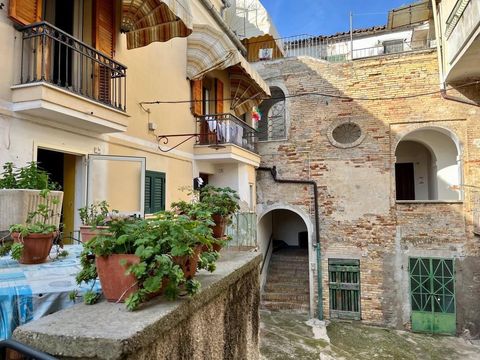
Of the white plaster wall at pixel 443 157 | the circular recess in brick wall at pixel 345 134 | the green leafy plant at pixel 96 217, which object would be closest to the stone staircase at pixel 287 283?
the circular recess in brick wall at pixel 345 134

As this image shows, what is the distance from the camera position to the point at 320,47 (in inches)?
716

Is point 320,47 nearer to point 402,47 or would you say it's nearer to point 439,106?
point 402,47

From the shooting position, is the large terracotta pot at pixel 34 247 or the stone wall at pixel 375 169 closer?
the large terracotta pot at pixel 34 247

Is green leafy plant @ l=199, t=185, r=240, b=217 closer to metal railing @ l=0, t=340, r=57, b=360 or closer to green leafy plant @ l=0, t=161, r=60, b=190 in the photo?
green leafy plant @ l=0, t=161, r=60, b=190

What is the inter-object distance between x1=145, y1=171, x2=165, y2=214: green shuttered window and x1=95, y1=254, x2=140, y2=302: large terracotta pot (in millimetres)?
5879

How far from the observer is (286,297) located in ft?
43.7

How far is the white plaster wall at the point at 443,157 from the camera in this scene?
13.1 metres

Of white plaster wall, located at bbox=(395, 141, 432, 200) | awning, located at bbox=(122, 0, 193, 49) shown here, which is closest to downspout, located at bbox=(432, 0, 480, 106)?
white plaster wall, located at bbox=(395, 141, 432, 200)

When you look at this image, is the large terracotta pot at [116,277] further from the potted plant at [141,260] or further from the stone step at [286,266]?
the stone step at [286,266]

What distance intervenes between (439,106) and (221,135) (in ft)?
26.1

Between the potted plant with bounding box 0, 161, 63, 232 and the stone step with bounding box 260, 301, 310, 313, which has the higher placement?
the potted plant with bounding box 0, 161, 63, 232

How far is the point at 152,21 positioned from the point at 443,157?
1222cm

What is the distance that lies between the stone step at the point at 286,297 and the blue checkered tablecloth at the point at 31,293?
11.8 metres

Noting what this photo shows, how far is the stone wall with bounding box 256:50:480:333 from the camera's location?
11.7 meters
